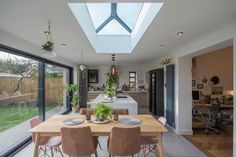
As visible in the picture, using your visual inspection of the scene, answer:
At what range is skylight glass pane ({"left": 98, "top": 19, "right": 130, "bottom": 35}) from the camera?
5.67 metres

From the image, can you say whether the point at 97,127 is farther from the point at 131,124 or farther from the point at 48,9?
the point at 48,9

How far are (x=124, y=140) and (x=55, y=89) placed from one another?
4.80 metres

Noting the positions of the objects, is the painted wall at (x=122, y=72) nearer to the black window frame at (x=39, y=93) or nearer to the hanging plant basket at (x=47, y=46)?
the black window frame at (x=39, y=93)

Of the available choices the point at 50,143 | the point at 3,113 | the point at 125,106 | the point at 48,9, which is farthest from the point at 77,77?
the point at 48,9

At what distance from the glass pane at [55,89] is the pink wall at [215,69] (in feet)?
16.9

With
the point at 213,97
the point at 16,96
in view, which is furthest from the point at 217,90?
the point at 16,96

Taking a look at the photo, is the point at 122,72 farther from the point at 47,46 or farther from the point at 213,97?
the point at 47,46

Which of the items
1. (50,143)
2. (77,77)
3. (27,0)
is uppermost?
(27,0)

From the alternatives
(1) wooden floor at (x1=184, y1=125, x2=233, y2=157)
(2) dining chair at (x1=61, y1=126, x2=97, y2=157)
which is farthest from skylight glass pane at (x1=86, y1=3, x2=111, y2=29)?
(1) wooden floor at (x1=184, y1=125, x2=233, y2=157)

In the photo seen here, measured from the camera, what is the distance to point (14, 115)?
12.9 ft

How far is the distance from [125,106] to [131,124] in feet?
6.41

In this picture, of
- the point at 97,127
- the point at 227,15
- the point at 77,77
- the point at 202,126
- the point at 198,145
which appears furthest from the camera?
the point at 77,77

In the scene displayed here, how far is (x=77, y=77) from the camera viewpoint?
902 cm

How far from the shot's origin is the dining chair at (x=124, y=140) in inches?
97.4
